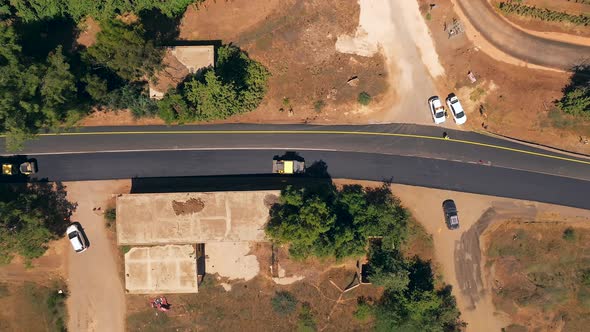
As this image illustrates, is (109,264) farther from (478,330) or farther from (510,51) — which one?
(510,51)

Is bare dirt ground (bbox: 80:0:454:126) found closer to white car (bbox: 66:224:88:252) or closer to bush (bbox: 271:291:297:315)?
white car (bbox: 66:224:88:252)

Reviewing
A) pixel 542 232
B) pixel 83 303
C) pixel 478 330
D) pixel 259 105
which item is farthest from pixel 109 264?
pixel 542 232

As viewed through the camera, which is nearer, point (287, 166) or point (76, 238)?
point (76, 238)

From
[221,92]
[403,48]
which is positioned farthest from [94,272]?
[403,48]

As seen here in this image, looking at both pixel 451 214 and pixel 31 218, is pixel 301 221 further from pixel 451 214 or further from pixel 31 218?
pixel 31 218

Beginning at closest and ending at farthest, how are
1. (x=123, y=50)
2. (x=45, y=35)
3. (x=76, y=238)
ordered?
(x=123, y=50)
(x=45, y=35)
(x=76, y=238)

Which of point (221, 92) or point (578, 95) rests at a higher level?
point (221, 92)

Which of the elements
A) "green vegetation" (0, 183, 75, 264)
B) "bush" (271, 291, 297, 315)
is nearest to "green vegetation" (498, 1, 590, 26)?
"bush" (271, 291, 297, 315)

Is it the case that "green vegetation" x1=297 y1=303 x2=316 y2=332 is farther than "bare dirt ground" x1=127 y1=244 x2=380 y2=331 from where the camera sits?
No
